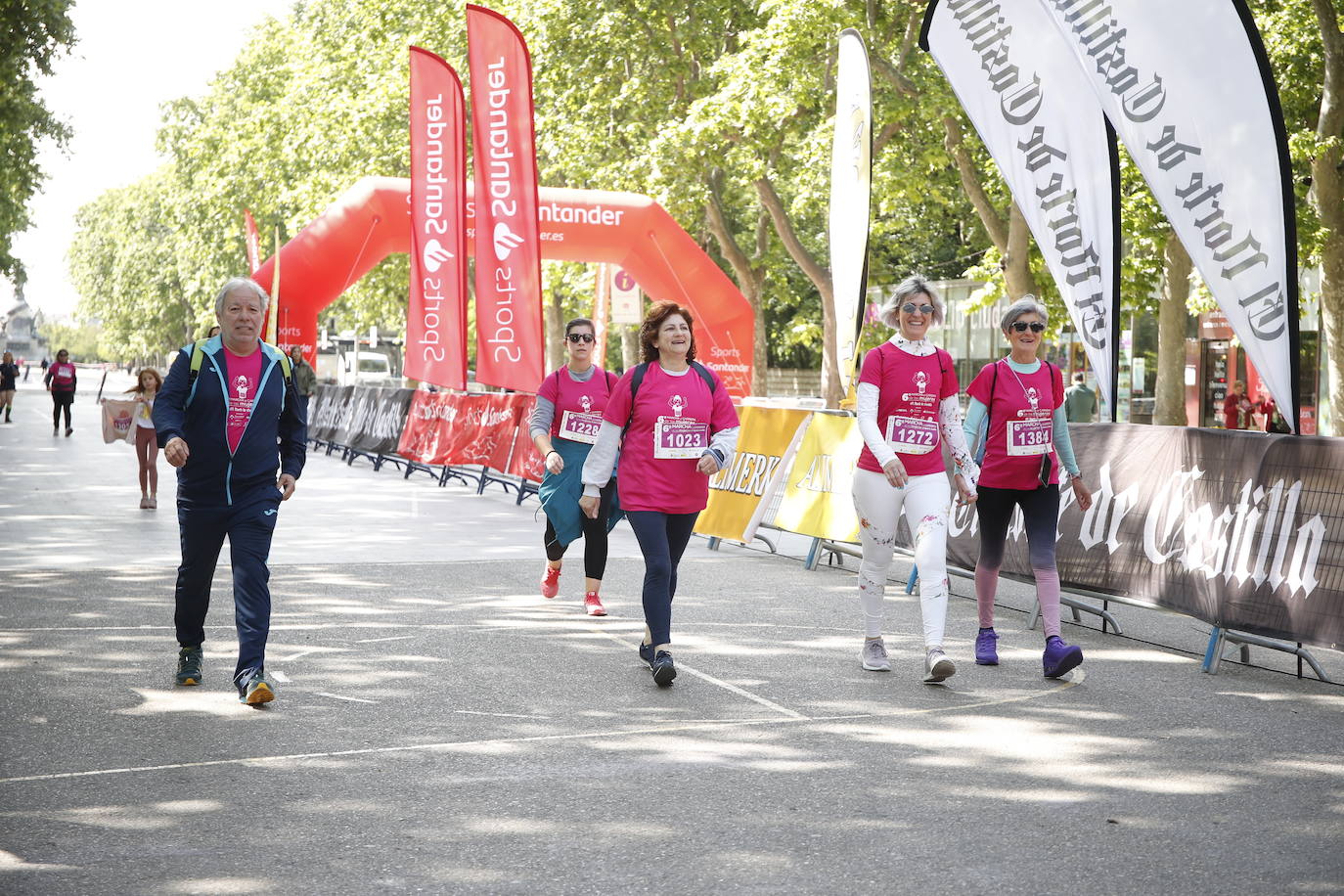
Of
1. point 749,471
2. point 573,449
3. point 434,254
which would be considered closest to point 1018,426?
point 573,449

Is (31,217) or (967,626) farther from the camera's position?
(31,217)

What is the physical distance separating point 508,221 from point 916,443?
410 inches

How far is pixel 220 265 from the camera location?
5444cm

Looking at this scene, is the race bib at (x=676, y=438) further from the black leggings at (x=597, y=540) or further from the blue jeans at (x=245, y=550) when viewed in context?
the black leggings at (x=597, y=540)

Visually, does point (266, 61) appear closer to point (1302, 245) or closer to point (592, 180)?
point (592, 180)

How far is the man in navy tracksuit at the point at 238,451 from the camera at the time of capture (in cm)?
650

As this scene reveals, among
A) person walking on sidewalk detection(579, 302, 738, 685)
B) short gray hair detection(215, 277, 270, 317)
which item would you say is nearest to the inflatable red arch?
person walking on sidewalk detection(579, 302, 738, 685)

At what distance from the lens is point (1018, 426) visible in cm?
759

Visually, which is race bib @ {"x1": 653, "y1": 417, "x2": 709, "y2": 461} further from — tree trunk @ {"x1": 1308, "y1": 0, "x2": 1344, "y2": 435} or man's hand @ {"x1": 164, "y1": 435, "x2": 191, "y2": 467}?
tree trunk @ {"x1": 1308, "y1": 0, "x2": 1344, "y2": 435}

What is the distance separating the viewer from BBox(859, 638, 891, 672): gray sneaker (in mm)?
7590

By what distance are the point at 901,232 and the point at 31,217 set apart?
25.4 metres

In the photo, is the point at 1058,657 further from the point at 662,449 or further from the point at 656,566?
the point at 662,449

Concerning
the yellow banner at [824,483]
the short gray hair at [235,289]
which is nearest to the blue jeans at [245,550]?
the short gray hair at [235,289]

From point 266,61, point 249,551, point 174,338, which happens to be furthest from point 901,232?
point 174,338
